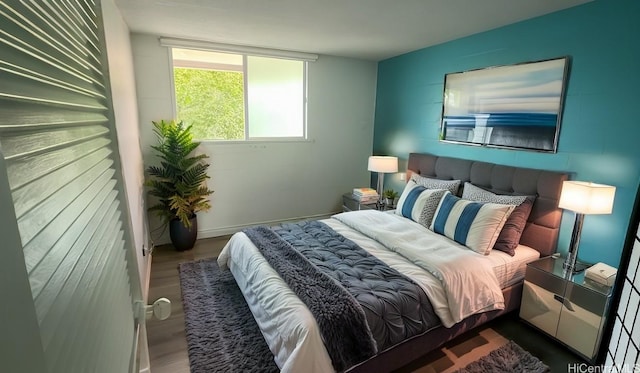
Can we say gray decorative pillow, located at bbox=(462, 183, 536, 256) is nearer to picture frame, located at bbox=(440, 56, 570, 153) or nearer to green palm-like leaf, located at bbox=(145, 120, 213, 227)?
picture frame, located at bbox=(440, 56, 570, 153)

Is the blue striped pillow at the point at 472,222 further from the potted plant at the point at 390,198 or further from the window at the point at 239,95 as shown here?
the window at the point at 239,95

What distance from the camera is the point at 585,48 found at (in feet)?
7.52

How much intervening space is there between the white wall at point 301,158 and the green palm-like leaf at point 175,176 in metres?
0.27

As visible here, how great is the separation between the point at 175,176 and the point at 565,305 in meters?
3.71

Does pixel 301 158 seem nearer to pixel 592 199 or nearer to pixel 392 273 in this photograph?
pixel 392 273

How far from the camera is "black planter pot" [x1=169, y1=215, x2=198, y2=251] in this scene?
11.6 feet

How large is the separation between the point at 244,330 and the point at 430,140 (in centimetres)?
287

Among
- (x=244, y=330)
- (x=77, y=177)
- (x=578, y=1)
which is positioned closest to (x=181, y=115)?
(x=244, y=330)

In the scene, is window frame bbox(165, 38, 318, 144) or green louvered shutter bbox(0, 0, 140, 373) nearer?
green louvered shutter bbox(0, 0, 140, 373)

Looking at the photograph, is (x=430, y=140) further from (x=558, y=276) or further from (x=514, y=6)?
(x=558, y=276)

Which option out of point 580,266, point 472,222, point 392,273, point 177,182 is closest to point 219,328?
point 392,273

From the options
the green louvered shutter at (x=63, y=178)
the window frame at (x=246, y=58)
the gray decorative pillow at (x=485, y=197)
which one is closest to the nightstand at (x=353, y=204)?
the window frame at (x=246, y=58)

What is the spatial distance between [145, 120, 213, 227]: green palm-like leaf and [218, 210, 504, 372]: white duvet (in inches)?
38.9

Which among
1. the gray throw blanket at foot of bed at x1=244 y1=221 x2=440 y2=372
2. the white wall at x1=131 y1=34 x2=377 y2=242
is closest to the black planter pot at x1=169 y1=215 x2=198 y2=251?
the white wall at x1=131 y1=34 x2=377 y2=242
